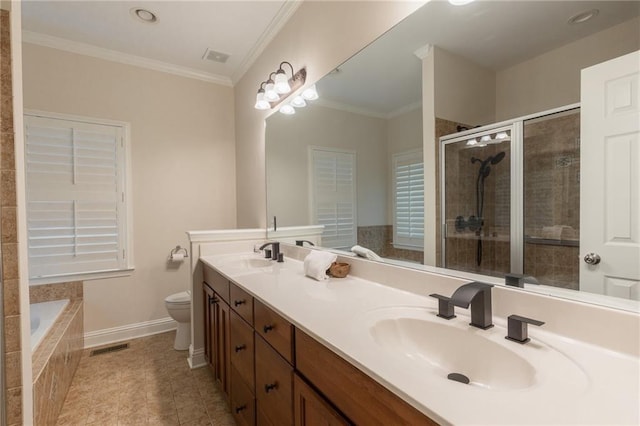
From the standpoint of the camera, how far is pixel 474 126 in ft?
3.46

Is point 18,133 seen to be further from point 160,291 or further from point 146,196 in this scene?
point 160,291

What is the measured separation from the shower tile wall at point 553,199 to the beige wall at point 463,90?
0.52 feet

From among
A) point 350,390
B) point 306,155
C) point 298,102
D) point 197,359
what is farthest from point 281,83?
point 197,359

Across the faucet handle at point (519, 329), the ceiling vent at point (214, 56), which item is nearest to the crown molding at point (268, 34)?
the ceiling vent at point (214, 56)

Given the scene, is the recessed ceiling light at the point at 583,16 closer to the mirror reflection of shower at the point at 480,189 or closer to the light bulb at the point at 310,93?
the mirror reflection of shower at the point at 480,189

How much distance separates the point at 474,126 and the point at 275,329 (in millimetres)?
1022

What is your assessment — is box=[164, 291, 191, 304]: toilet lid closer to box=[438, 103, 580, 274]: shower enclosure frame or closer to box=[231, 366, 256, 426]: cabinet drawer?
box=[231, 366, 256, 426]: cabinet drawer

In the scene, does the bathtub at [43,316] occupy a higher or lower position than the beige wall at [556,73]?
lower

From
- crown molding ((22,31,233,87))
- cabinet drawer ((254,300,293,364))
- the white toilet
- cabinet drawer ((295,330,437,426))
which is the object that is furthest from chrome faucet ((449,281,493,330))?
crown molding ((22,31,233,87))

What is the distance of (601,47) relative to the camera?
2.50 feet

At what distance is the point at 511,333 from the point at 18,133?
173cm

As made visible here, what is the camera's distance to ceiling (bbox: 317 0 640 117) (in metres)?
0.82

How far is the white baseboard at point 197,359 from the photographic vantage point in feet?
7.61

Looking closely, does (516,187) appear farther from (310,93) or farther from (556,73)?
(310,93)
